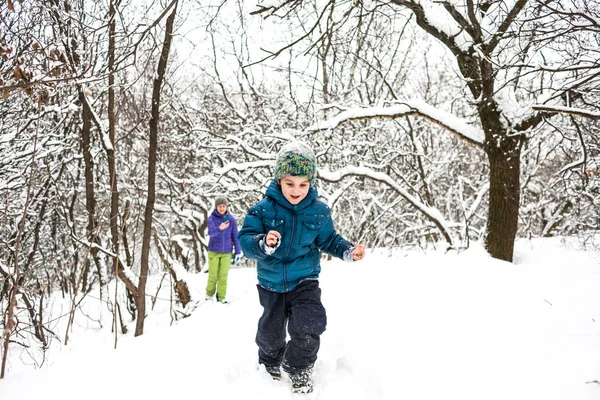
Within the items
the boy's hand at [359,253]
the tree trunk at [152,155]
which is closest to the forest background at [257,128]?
the tree trunk at [152,155]

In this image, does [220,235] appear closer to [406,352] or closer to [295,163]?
[295,163]

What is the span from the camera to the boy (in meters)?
2.27

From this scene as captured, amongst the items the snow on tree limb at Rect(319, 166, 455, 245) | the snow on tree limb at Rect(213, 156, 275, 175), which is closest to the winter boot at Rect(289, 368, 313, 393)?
the snow on tree limb at Rect(319, 166, 455, 245)

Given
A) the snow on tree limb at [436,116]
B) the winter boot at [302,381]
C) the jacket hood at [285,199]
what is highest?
the snow on tree limb at [436,116]

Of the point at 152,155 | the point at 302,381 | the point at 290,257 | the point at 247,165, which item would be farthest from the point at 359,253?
the point at 247,165

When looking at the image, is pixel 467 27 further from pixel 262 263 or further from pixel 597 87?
pixel 262 263

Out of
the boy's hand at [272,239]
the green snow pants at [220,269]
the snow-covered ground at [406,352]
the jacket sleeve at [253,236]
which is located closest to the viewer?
the snow-covered ground at [406,352]

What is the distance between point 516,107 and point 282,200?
162 inches

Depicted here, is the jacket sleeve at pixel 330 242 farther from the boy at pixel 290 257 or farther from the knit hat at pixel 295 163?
the knit hat at pixel 295 163

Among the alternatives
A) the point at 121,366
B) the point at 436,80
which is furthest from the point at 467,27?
the point at 436,80

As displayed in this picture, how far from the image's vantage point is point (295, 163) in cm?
235

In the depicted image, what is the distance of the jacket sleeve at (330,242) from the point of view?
2.42 meters

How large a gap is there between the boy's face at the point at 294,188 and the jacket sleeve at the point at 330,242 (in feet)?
0.79

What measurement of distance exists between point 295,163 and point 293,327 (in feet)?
3.27
